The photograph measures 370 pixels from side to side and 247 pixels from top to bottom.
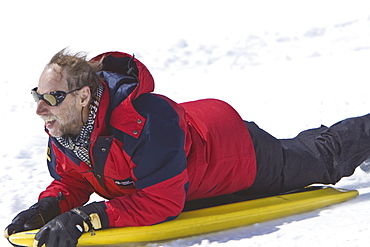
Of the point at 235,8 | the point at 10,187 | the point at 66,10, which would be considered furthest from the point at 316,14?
the point at 10,187

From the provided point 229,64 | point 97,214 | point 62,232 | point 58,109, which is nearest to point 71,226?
point 62,232

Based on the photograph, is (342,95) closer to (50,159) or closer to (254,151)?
(254,151)

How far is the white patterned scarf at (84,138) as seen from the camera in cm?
296

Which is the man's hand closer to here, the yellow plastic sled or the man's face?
the yellow plastic sled

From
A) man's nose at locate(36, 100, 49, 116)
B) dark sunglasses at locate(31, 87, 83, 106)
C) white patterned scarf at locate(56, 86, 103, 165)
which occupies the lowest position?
white patterned scarf at locate(56, 86, 103, 165)

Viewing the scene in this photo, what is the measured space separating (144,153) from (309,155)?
1.19m

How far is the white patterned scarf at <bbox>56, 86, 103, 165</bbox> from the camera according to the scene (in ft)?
9.72

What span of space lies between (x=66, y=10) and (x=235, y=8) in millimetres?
3238

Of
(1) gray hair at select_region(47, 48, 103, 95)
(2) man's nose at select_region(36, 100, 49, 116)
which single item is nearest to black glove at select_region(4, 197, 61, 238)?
(2) man's nose at select_region(36, 100, 49, 116)

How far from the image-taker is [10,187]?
4.25m

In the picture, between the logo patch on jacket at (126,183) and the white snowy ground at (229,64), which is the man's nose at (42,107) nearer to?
the logo patch on jacket at (126,183)

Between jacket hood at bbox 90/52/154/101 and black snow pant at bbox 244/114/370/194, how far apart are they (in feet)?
2.66

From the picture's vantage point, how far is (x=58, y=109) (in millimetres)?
2936

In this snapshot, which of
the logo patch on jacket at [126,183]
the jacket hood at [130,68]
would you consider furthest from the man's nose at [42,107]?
the logo patch on jacket at [126,183]
